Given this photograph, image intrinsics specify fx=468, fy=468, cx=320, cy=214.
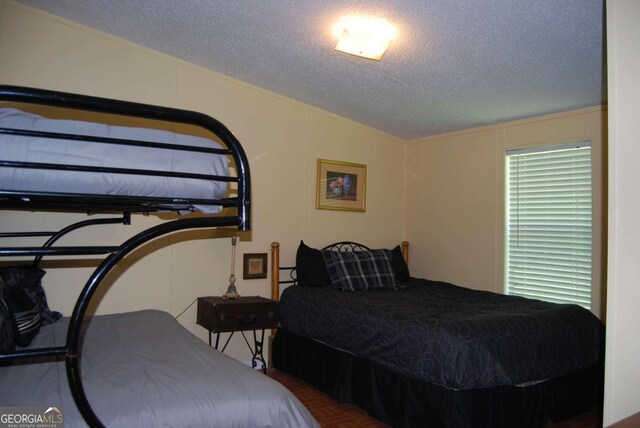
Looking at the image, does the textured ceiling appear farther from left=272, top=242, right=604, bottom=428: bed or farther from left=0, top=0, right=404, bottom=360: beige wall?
left=272, top=242, right=604, bottom=428: bed

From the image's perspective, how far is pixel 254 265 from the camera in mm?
3814

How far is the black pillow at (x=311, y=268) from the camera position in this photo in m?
3.86

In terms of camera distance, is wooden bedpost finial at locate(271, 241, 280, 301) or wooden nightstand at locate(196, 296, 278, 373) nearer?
wooden nightstand at locate(196, 296, 278, 373)

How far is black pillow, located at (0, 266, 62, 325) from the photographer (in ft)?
7.65

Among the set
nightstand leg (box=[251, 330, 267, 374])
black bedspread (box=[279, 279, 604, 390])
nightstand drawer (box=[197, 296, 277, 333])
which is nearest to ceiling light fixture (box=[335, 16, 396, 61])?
black bedspread (box=[279, 279, 604, 390])

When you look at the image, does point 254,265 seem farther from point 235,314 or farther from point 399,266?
point 399,266

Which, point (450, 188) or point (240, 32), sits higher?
point (240, 32)

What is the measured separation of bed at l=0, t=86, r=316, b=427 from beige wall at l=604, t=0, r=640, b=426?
0.91 m

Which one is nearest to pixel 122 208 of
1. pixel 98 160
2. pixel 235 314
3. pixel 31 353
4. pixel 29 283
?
pixel 98 160

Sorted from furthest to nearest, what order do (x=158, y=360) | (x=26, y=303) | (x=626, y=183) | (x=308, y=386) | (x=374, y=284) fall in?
(x=374, y=284) → (x=308, y=386) → (x=26, y=303) → (x=158, y=360) → (x=626, y=183)

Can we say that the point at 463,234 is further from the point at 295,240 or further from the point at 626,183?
the point at 626,183

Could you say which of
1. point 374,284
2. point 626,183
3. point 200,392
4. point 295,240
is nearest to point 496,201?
point 374,284

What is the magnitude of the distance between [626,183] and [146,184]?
1.24 m

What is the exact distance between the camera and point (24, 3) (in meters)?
2.84
